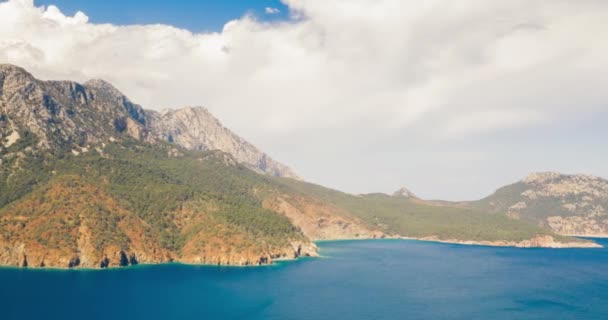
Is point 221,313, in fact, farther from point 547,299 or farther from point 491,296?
point 547,299

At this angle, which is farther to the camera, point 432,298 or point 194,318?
point 432,298

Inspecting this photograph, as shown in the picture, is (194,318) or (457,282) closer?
(194,318)

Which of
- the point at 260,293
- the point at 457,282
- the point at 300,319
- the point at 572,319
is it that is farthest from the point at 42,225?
the point at 572,319

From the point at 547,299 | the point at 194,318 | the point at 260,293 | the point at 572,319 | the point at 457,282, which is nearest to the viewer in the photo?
the point at 194,318

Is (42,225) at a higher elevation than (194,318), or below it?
higher

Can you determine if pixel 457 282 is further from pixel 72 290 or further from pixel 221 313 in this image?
pixel 72 290

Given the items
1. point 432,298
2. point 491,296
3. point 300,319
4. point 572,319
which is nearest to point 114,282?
point 300,319

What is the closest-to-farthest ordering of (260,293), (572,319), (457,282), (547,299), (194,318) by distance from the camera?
(194,318) → (572,319) → (260,293) → (547,299) → (457,282)

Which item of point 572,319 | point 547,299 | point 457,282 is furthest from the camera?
point 457,282

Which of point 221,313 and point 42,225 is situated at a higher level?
point 42,225
